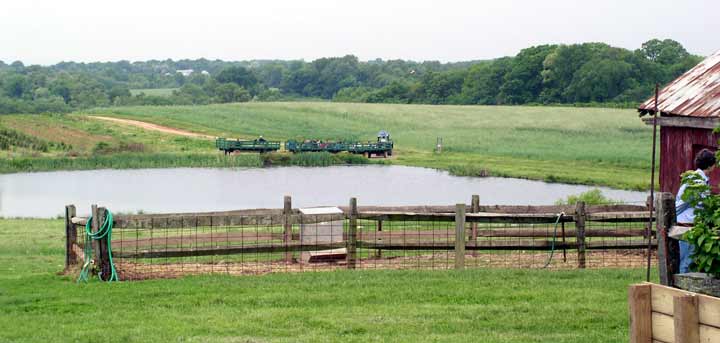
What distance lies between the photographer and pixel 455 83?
145 metres

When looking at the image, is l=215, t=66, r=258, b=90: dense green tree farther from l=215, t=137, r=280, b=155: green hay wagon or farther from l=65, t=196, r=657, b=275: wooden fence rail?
l=65, t=196, r=657, b=275: wooden fence rail

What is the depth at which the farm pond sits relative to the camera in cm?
4263

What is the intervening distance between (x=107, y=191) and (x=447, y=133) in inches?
1783

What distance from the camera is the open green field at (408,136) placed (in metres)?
62.8

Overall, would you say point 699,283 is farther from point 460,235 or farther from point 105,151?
point 105,151

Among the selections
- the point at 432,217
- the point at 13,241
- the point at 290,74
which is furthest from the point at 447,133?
the point at 290,74

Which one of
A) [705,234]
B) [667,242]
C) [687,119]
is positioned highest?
[687,119]

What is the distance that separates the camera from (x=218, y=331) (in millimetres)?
10938

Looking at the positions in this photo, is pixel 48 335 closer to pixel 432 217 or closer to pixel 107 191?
pixel 432 217

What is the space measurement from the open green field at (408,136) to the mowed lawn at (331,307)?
3907 centimetres

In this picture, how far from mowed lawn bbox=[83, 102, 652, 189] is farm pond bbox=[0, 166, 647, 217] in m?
4.68

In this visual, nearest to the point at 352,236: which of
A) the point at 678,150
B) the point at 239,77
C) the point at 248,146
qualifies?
the point at 678,150

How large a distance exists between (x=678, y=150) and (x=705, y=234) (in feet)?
36.9

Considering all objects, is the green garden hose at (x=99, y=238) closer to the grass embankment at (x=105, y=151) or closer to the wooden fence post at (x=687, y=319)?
the wooden fence post at (x=687, y=319)
